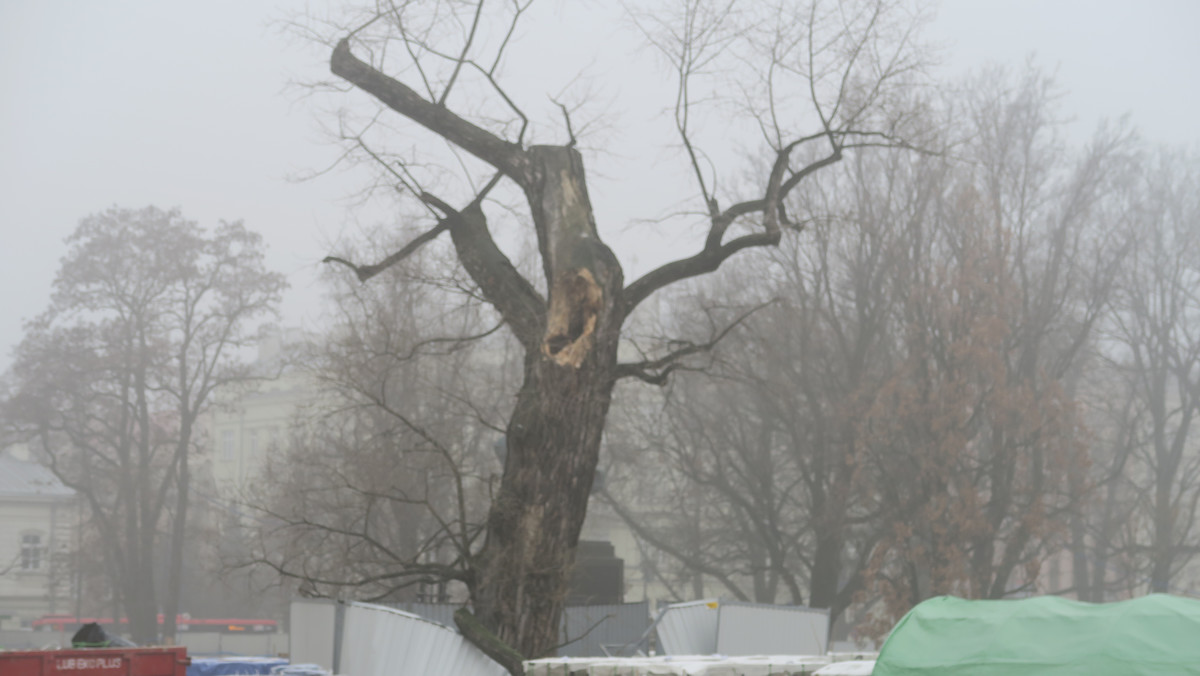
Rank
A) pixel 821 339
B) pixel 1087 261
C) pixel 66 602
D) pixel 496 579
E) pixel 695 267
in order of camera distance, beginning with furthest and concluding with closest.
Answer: pixel 66 602
pixel 1087 261
pixel 821 339
pixel 695 267
pixel 496 579

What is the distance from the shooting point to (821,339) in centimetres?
3928

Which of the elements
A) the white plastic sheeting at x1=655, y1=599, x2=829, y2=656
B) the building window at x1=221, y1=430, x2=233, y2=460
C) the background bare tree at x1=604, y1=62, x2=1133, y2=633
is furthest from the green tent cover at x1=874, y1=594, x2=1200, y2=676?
the building window at x1=221, y1=430, x2=233, y2=460

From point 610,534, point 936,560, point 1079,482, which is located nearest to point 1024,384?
point 1079,482

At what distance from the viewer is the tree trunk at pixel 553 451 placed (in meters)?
12.7

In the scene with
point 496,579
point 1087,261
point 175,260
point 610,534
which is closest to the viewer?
point 496,579

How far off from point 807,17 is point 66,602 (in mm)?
60153

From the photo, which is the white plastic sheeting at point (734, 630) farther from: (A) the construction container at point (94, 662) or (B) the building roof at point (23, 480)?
(B) the building roof at point (23, 480)

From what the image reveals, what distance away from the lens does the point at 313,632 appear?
69.4 feet

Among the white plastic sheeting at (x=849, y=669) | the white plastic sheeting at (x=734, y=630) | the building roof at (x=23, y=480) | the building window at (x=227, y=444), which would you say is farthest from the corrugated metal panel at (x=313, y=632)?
the building window at (x=227, y=444)

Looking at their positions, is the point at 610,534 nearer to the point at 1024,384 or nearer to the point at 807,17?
the point at 1024,384

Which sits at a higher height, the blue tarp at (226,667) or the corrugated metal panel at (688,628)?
the corrugated metal panel at (688,628)

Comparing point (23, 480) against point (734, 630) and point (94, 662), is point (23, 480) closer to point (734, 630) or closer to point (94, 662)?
point (734, 630)

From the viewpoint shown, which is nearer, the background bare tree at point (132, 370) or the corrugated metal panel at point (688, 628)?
the corrugated metal panel at point (688, 628)

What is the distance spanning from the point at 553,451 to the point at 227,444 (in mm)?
68724
